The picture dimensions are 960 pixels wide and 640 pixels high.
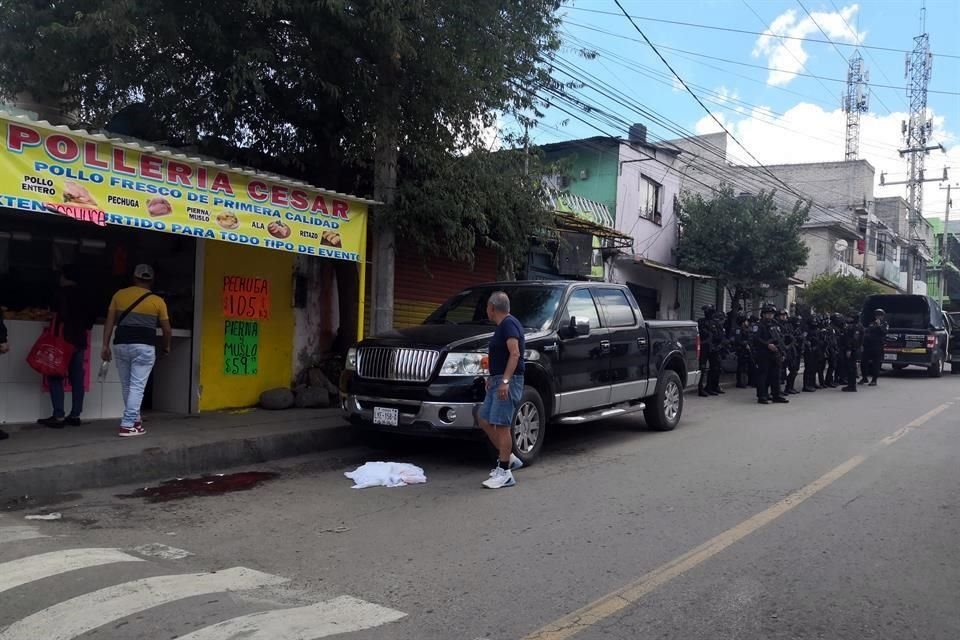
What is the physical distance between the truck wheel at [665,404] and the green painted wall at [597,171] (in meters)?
10.5

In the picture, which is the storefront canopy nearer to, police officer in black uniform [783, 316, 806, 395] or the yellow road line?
the yellow road line

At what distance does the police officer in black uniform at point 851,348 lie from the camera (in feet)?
56.5

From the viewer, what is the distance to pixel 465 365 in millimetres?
7574

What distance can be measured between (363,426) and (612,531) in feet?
10.5

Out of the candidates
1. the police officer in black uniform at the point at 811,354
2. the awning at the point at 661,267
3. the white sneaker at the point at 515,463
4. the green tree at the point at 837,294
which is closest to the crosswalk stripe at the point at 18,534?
the white sneaker at the point at 515,463

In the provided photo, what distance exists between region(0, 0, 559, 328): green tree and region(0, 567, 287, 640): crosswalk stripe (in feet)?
19.7

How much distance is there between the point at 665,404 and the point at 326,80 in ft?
20.1

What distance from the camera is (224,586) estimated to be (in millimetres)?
4430

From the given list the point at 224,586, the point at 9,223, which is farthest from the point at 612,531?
the point at 9,223

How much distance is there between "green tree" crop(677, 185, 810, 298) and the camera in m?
21.6

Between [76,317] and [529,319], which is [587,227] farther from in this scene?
[76,317]

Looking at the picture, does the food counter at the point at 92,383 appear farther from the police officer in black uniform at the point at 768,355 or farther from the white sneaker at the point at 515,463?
the police officer in black uniform at the point at 768,355

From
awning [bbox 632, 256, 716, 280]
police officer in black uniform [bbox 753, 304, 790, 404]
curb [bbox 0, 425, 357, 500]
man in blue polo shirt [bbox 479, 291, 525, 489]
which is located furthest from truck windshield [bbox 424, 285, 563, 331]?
awning [bbox 632, 256, 716, 280]

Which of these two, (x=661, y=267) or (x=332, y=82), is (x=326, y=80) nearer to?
(x=332, y=82)
